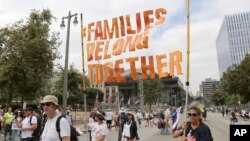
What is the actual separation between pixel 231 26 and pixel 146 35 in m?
157

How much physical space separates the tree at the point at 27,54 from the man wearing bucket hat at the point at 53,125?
767 inches

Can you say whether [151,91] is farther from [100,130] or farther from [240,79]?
[100,130]

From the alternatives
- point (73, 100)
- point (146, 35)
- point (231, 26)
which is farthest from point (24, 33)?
point (231, 26)

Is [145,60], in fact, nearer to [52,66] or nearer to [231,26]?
[52,66]

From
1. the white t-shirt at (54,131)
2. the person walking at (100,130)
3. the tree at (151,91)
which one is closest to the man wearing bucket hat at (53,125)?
the white t-shirt at (54,131)

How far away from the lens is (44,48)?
24.6 m

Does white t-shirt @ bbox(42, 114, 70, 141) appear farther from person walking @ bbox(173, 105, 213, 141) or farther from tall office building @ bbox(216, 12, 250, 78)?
tall office building @ bbox(216, 12, 250, 78)

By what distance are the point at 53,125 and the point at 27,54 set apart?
20.0 meters

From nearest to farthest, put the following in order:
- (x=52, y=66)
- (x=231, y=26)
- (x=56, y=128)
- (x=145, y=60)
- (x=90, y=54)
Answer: (x=56, y=128) → (x=145, y=60) → (x=90, y=54) → (x=52, y=66) → (x=231, y=26)

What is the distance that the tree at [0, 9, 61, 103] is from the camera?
78.6 ft

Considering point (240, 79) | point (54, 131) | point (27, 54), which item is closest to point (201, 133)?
point (54, 131)

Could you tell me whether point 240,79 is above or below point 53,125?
above

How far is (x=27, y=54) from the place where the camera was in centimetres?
2409

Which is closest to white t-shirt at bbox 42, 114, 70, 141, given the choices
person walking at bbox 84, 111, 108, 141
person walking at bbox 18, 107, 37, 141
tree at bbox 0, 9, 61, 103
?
person walking at bbox 84, 111, 108, 141
